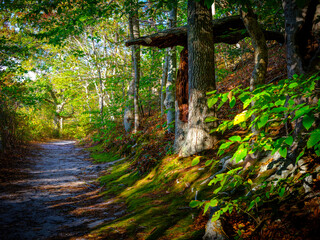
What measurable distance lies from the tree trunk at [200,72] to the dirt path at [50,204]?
8.86 ft

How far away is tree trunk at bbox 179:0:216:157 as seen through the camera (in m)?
4.85

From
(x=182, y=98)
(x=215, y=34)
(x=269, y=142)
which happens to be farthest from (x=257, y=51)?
(x=269, y=142)

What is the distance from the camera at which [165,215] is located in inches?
130

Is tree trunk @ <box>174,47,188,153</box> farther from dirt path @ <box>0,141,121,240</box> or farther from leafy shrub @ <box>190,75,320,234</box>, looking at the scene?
leafy shrub @ <box>190,75,320,234</box>

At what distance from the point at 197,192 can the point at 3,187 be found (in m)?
6.33

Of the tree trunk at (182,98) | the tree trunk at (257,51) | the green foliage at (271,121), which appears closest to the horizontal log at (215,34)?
the tree trunk at (182,98)

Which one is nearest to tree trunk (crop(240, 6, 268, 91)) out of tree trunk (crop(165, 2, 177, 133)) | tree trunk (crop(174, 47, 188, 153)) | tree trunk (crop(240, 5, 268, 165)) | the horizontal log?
tree trunk (crop(240, 5, 268, 165))

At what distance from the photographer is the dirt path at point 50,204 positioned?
373cm

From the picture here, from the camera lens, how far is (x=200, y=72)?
16.1 ft

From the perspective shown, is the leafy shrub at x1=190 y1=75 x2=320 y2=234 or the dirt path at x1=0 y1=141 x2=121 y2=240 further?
the dirt path at x1=0 y1=141 x2=121 y2=240

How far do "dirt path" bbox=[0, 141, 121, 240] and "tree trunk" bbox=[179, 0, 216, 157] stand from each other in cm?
270

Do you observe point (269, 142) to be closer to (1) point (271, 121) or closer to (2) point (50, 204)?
(1) point (271, 121)

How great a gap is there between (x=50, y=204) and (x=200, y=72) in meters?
5.20

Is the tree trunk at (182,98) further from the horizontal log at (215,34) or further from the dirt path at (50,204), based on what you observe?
the dirt path at (50,204)
